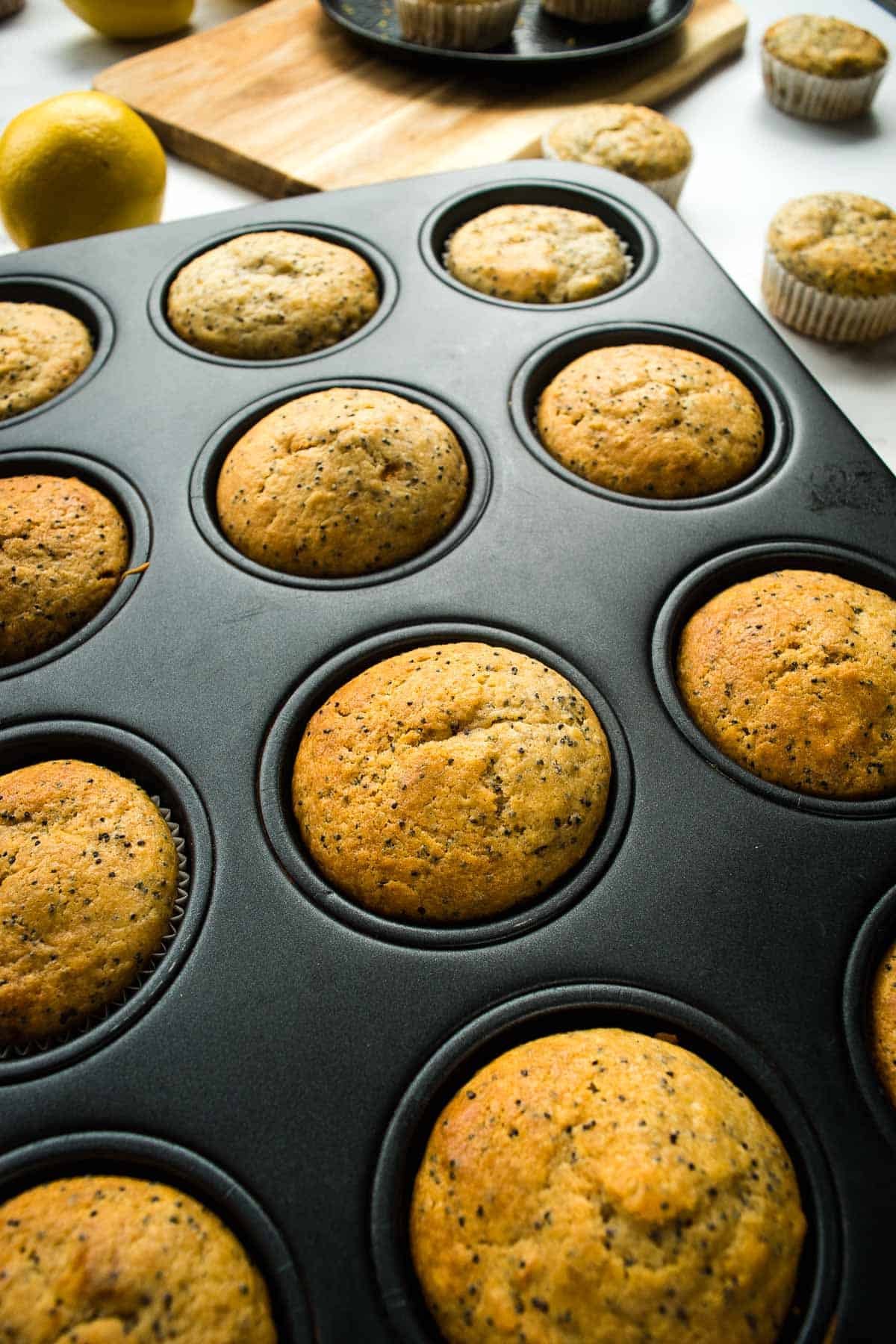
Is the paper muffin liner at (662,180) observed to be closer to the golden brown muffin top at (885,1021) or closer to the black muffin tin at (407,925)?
the black muffin tin at (407,925)

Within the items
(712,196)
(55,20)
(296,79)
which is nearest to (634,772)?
(712,196)

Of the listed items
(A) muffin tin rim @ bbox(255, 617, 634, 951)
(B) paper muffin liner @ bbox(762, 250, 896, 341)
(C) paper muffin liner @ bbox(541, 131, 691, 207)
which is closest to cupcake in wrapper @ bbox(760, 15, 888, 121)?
(C) paper muffin liner @ bbox(541, 131, 691, 207)

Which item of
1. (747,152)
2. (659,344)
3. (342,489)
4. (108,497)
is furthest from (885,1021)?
(747,152)

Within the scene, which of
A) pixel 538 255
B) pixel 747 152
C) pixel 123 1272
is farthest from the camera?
pixel 747 152

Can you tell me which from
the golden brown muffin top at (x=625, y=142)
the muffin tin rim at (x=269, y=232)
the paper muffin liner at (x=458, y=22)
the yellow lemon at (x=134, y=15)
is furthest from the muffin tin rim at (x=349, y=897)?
the yellow lemon at (x=134, y=15)

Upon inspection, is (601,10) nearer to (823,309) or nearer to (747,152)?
(747,152)

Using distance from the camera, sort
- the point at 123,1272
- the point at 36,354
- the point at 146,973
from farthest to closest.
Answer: the point at 36,354 < the point at 146,973 < the point at 123,1272
